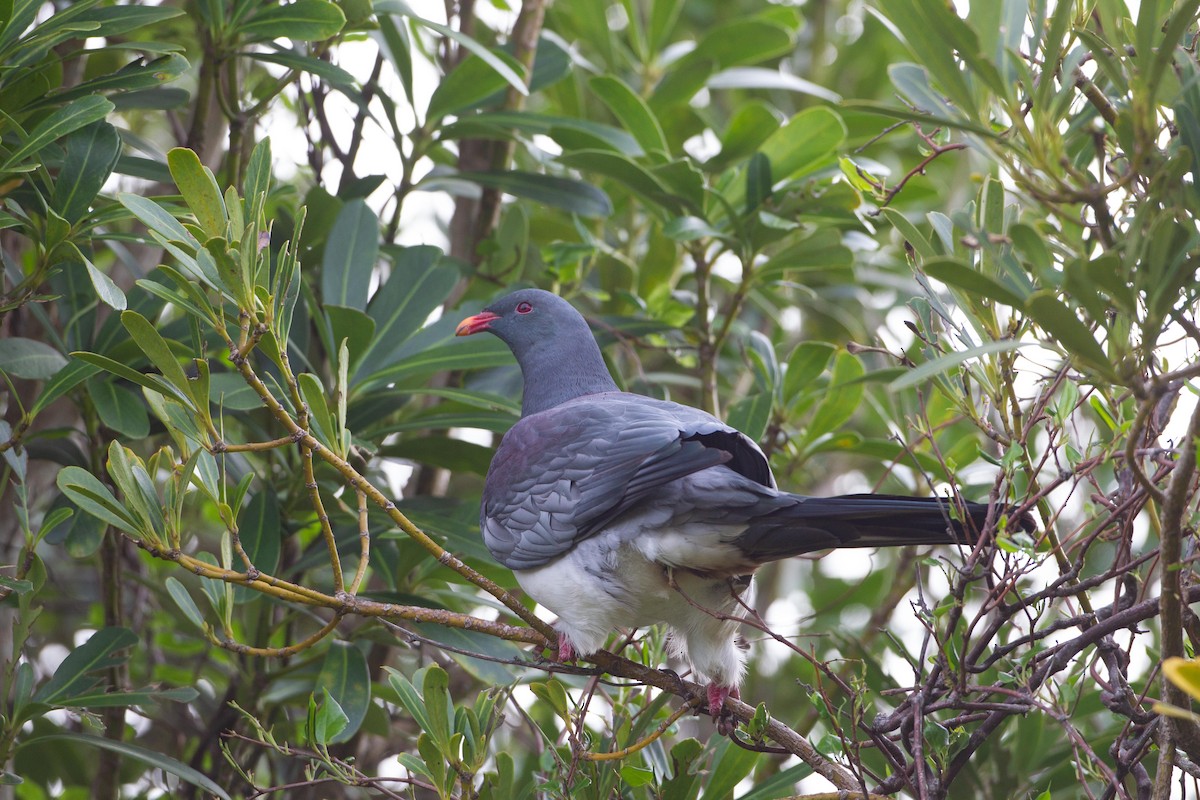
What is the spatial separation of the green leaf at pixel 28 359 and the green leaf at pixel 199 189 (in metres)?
0.89

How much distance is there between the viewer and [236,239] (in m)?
1.99

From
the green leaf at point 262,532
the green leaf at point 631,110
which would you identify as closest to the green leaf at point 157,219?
the green leaf at point 262,532

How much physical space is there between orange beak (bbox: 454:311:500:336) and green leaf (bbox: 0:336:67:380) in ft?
3.63

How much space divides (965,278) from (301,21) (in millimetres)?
1924

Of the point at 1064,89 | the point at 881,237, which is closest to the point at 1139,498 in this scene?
the point at 1064,89

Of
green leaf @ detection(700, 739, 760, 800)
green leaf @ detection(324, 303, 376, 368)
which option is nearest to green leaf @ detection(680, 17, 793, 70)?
green leaf @ detection(324, 303, 376, 368)

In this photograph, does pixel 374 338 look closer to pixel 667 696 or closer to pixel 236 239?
pixel 236 239

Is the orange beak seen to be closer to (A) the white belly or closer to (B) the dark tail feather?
(A) the white belly

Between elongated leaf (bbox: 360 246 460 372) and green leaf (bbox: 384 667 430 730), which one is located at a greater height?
elongated leaf (bbox: 360 246 460 372)

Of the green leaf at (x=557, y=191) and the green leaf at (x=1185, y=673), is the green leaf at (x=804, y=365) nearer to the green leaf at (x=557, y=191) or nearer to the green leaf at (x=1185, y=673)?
the green leaf at (x=557, y=191)

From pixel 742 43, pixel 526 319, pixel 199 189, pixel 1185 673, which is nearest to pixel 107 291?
pixel 199 189

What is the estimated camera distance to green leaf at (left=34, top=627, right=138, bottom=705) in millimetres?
2559

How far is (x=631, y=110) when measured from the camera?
11.9ft

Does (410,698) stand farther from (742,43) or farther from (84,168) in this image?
(742,43)
